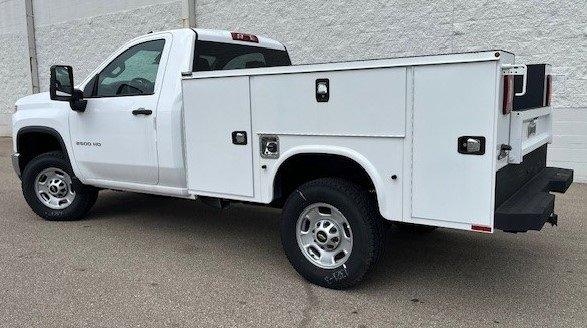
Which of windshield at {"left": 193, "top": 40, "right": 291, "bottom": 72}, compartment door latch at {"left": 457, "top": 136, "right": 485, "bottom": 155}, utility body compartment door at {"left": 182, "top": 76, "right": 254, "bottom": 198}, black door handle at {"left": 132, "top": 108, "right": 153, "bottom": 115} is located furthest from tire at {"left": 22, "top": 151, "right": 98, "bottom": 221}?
compartment door latch at {"left": 457, "top": 136, "right": 485, "bottom": 155}

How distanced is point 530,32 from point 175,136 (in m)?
5.87

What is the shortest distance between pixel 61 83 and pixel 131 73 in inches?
28.2

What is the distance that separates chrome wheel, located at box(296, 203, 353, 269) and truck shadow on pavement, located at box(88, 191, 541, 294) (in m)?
0.36

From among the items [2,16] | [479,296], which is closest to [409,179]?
[479,296]

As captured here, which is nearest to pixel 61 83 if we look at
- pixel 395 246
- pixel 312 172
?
pixel 312 172

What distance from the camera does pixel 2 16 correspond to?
17.3 meters

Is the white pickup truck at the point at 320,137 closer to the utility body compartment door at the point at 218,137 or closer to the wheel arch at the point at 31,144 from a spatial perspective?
the utility body compartment door at the point at 218,137

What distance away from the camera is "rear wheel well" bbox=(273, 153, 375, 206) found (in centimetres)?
408

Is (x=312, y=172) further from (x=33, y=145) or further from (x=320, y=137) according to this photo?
(x=33, y=145)

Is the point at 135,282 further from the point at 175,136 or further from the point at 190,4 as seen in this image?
the point at 190,4

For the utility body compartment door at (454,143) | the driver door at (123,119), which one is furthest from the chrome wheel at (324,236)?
the driver door at (123,119)

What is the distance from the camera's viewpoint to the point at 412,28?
29.0ft

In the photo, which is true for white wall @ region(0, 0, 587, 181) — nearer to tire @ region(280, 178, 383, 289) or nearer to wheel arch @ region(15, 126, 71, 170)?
wheel arch @ region(15, 126, 71, 170)

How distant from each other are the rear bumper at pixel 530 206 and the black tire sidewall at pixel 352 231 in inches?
35.9
